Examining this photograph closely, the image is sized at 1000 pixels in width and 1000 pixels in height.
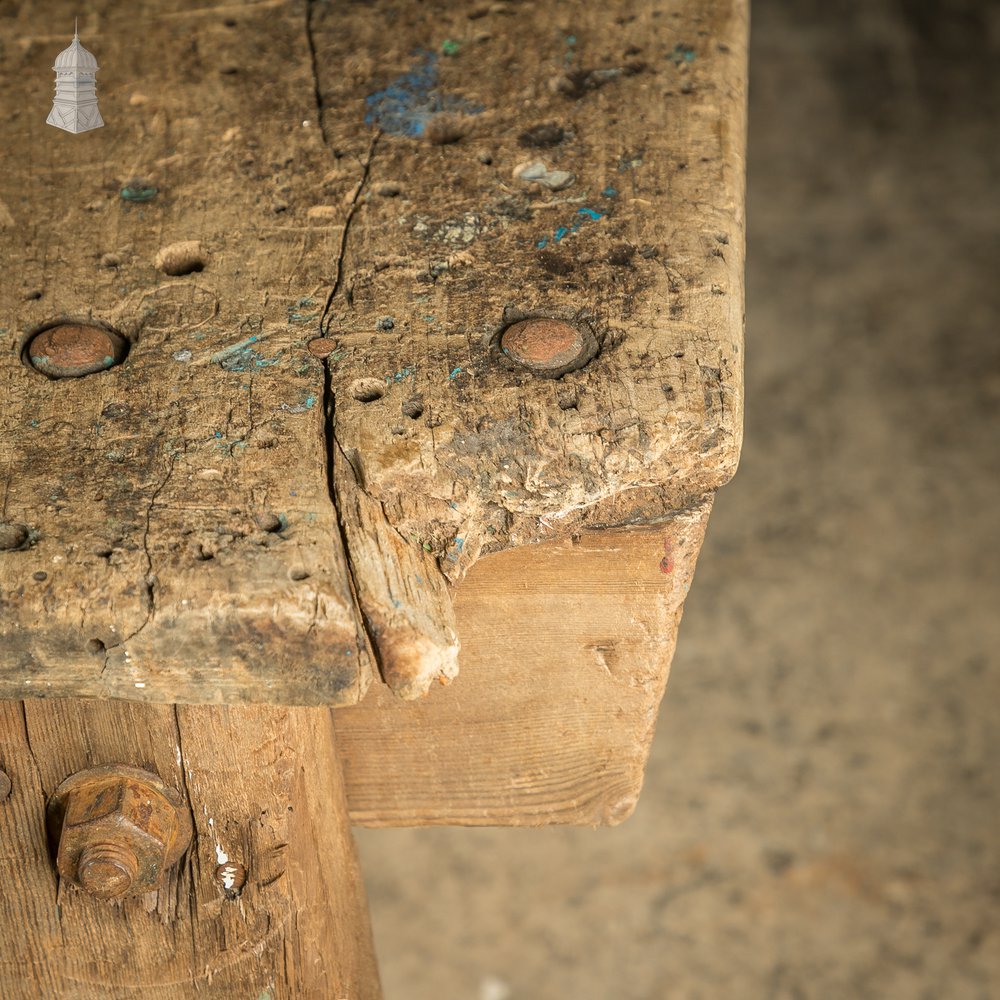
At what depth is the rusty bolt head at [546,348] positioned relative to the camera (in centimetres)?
101

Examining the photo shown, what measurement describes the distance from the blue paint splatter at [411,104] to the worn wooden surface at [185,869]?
561 millimetres

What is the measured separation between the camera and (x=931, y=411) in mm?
2717

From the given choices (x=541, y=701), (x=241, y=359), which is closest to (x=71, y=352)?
(x=241, y=359)

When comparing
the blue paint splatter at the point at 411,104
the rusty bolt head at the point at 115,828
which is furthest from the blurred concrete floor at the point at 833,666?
the blue paint splatter at the point at 411,104

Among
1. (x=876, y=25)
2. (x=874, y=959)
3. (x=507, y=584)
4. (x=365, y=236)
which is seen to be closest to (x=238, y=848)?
(x=507, y=584)

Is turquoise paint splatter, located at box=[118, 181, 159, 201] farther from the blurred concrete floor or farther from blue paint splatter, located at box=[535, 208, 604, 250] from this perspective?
the blurred concrete floor

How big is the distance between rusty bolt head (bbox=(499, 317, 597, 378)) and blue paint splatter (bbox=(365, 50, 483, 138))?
32 centimetres

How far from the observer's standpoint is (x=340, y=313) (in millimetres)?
1063

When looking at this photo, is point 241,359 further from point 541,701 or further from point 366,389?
point 541,701

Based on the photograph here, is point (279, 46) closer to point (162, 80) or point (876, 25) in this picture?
point (162, 80)

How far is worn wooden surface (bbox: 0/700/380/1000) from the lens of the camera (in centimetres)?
108

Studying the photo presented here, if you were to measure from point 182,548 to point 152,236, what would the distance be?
37 centimetres

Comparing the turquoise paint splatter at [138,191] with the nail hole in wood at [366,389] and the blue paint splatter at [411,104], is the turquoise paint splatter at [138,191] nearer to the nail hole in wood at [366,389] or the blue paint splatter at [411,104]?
the blue paint splatter at [411,104]

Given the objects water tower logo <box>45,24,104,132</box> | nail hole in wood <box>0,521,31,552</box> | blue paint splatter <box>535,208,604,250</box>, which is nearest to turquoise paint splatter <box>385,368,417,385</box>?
blue paint splatter <box>535,208,604,250</box>
